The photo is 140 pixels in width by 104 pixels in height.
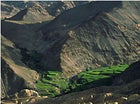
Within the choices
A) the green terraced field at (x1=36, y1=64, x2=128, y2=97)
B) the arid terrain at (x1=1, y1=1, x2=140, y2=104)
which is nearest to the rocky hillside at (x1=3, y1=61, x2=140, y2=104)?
the arid terrain at (x1=1, y1=1, x2=140, y2=104)

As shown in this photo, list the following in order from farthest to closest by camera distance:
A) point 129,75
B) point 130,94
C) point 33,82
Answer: point 33,82, point 129,75, point 130,94

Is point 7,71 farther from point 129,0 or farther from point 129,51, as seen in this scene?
point 129,0

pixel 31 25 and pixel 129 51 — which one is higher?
pixel 31 25

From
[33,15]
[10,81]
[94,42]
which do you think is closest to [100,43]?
[94,42]

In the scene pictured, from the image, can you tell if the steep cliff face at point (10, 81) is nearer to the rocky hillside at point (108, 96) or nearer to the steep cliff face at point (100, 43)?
the steep cliff face at point (100, 43)

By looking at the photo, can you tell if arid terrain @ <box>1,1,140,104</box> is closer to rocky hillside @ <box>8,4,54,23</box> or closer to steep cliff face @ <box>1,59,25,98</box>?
steep cliff face @ <box>1,59,25,98</box>

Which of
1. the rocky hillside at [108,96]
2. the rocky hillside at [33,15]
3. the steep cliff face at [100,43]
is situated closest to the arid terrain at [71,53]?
the steep cliff face at [100,43]

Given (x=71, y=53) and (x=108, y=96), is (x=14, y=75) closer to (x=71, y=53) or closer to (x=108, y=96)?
(x=71, y=53)

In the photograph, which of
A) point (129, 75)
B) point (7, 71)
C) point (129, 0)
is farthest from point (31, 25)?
point (129, 75)
